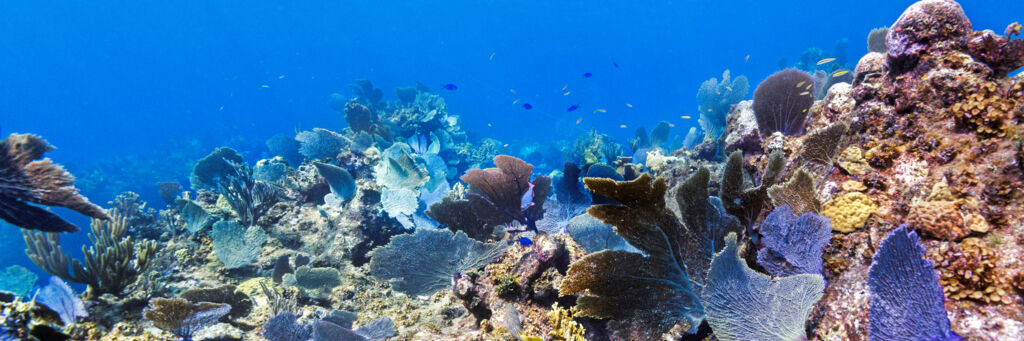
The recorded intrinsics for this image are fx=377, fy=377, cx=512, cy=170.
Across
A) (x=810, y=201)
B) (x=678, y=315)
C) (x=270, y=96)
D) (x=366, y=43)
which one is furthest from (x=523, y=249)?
(x=366, y=43)

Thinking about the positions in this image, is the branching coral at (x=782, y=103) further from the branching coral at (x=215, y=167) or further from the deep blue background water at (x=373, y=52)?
the deep blue background water at (x=373, y=52)

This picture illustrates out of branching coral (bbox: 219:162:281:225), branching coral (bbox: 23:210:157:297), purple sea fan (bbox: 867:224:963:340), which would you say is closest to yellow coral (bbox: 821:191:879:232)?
purple sea fan (bbox: 867:224:963:340)

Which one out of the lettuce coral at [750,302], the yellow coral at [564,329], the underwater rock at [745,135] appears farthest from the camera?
the underwater rock at [745,135]

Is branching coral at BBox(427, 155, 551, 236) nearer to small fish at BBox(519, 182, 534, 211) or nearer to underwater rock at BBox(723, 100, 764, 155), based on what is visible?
small fish at BBox(519, 182, 534, 211)

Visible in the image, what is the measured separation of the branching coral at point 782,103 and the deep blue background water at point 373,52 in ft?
226

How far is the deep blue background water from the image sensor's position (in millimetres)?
84562

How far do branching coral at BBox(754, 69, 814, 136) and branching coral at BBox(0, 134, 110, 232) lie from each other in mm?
6946

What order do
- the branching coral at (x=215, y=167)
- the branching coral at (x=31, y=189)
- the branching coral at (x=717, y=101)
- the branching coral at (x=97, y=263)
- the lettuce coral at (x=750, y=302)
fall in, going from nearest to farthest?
1. the lettuce coral at (x=750, y=302)
2. the branching coral at (x=31, y=189)
3. the branching coral at (x=97, y=263)
4. the branching coral at (x=215, y=167)
5. the branching coral at (x=717, y=101)

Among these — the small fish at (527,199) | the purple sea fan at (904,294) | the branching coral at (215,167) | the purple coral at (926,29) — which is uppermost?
the branching coral at (215,167)

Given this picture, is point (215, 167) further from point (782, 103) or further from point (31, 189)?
point (782, 103)

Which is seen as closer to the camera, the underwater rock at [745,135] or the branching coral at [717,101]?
the underwater rock at [745,135]

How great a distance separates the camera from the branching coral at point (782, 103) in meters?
4.25

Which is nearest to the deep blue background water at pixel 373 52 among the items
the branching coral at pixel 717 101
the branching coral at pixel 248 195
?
the branching coral at pixel 717 101

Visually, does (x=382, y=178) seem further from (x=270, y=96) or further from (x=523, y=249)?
(x=270, y=96)
